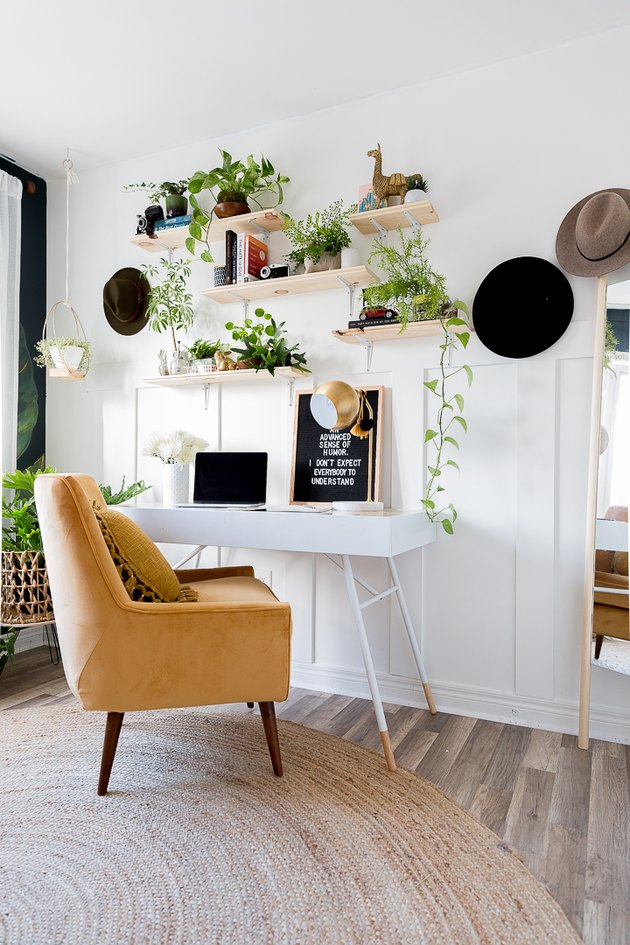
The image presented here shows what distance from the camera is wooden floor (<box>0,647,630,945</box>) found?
56.7 inches

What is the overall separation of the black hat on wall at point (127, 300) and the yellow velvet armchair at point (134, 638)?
1.73 m

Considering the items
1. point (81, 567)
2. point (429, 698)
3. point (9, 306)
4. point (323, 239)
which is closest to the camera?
point (81, 567)

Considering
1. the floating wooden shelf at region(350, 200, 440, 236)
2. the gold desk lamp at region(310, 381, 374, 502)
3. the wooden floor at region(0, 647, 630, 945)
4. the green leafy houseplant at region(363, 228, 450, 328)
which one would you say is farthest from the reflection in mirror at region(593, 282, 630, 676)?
the gold desk lamp at region(310, 381, 374, 502)

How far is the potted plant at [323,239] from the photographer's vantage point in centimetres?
271

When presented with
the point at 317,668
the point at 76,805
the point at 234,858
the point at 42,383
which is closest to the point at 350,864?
the point at 234,858

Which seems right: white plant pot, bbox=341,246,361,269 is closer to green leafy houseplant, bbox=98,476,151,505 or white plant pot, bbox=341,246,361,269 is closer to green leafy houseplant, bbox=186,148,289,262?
green leafy houseplant, bbox=186,148,289,262

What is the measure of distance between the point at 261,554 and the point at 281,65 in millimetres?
2074

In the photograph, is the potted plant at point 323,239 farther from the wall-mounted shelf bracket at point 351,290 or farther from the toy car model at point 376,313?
the toy car model at point 376,313

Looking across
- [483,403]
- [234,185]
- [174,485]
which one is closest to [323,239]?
[234,185]

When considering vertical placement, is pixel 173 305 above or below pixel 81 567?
above

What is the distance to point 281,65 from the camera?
2.56 m

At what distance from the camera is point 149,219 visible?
310 centimetres

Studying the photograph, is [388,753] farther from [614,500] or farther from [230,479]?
[230,479]

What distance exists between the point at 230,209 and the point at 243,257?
0.25 m
